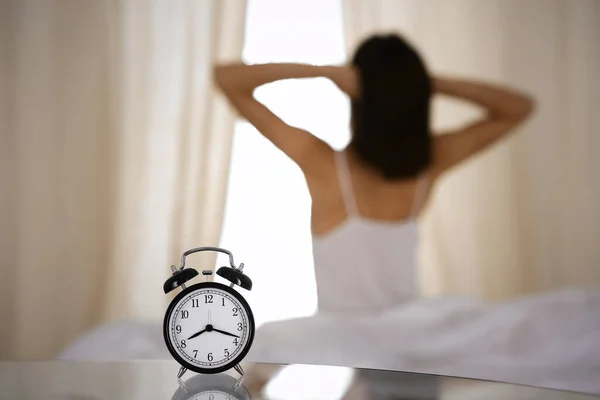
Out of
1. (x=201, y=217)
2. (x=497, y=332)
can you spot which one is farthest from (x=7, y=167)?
(x=497, y=332)

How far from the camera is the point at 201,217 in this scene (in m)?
2.02

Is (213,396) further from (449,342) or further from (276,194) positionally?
(276,194)

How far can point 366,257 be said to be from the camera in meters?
1.66

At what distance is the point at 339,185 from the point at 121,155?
78 centimetres

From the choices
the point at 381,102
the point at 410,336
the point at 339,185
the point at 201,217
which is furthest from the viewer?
the point at 201,217

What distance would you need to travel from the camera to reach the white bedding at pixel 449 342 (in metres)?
1.07

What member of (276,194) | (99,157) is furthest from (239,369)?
(99,157)

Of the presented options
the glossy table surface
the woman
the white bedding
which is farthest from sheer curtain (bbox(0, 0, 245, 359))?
the glossy table surface

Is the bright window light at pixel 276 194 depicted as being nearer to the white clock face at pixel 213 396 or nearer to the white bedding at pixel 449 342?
the white bedding at pixel 449 342

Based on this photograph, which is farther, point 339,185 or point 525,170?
point 525,170

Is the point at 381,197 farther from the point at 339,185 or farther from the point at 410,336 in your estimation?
the point at 410,336

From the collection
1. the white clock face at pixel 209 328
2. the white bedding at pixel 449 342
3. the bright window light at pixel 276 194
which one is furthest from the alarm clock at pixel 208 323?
the bright window light at pixel 276 194

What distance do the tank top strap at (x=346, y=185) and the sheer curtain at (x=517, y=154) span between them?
0.53m

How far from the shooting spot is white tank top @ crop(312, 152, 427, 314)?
5.45 ft
